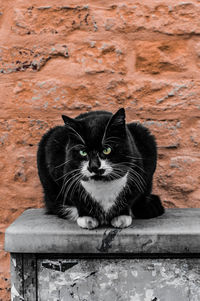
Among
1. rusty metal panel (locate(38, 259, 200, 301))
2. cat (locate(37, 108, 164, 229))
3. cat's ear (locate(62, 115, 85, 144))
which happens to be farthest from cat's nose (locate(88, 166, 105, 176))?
rusty metal panel (locate(38, 259, 200, 301))

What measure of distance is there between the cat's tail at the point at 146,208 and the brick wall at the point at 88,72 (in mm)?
328

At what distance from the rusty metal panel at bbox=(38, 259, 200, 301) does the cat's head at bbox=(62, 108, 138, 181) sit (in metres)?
0.30

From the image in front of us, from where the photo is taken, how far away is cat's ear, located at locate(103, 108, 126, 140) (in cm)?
115

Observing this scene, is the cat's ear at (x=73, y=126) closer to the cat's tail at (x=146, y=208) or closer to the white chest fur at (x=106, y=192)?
the white chest fur at (x=106, y=192)

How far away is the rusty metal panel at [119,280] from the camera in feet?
3.61

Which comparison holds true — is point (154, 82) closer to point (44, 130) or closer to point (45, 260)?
point (44, 130)

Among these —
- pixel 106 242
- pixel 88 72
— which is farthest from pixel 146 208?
pixel 88 72

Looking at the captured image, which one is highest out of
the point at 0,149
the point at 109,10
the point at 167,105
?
the point at 109,10

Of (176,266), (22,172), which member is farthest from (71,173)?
(22,172)

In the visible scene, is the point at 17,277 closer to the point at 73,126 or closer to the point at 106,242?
the point at 106,242

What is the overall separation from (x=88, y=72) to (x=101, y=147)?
72 cm

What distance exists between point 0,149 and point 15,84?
352 mm

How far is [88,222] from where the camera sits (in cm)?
117

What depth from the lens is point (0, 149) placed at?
5.74 feet
